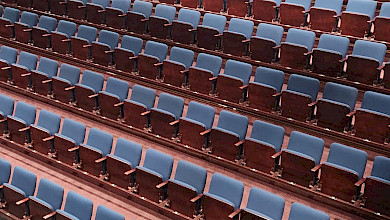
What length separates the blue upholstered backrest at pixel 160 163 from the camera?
2.39ft

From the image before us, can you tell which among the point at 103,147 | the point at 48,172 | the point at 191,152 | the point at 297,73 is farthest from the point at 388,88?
the point at 48,172

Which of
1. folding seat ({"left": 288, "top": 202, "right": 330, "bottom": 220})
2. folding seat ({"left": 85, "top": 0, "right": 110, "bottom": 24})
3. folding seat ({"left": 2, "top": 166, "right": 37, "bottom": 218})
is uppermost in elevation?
folding seat ({"left": 85, "top": 0, "right": 110, "bottom": 24})

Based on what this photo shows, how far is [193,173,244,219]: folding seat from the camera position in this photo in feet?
2.14

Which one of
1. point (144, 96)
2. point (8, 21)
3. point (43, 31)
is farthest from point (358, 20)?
point (8, 21)

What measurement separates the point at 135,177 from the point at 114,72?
299mm

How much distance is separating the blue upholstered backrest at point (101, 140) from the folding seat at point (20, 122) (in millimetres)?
128

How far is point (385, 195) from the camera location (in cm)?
63

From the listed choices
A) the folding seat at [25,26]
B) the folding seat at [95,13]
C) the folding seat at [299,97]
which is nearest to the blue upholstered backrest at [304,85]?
the folding seat at [299,97]

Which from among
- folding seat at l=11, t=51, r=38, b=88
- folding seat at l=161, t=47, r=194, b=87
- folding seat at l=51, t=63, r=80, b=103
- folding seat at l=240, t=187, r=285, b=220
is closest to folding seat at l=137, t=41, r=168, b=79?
folding seat at l=161, t=47, r=194, b=87

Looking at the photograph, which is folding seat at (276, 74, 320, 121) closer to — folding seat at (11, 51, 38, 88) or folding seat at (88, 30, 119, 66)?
folding seat at (88, 30, 119, 66)

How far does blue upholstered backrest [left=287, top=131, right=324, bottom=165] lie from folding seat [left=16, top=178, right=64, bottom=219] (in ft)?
1.04

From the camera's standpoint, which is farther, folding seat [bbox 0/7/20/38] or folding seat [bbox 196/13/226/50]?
folding seat [bbox 0/7/20/38]

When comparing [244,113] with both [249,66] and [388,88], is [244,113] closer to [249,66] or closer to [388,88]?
[249,66]

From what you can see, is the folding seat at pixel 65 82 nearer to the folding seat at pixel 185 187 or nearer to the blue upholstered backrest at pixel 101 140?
the blue upholstered backrest at pixel 101 140
